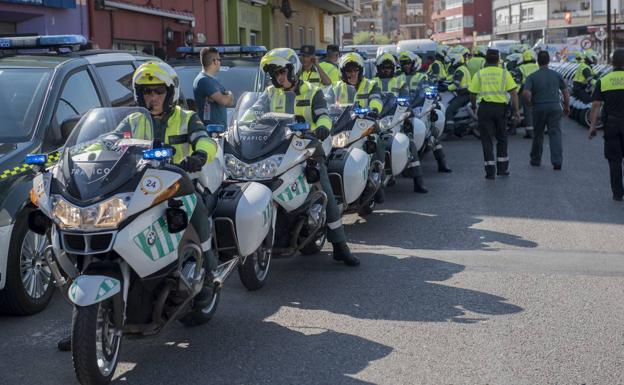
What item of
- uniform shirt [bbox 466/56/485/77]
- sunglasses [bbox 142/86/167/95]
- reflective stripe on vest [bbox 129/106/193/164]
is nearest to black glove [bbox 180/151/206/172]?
reflective stripe on vest [bbox 129/106/193/164]

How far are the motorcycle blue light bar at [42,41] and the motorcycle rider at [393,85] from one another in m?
5.19

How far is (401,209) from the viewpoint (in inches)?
454

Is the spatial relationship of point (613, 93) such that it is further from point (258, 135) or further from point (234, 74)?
point (258, 135)

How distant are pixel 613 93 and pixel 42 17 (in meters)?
10.2

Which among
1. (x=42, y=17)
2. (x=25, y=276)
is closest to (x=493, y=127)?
(x=42, y=17)

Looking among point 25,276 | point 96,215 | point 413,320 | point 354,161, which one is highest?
point 96,215

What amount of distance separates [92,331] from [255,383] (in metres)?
0.94

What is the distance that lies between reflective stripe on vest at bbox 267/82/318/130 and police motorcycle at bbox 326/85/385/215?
0.80 meters

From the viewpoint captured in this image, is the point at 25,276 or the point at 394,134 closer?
the point at 25,276

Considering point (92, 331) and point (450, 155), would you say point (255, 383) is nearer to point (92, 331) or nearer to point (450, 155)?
point (92, 331)

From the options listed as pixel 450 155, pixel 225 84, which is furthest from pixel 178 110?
pixel 450 155

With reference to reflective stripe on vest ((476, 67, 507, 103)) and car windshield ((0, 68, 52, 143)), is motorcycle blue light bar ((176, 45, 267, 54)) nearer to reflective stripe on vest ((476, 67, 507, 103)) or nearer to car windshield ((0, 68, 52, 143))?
reflective stripe on vest ((476, 67, 507, 103))

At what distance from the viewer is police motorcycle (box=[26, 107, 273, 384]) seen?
5.01 m

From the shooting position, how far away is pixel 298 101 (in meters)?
8.45
